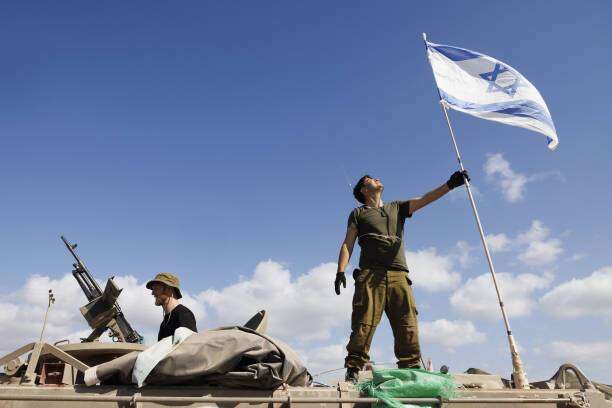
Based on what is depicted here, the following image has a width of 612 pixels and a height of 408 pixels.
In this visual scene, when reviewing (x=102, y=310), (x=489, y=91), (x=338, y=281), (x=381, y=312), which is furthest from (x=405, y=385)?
(x=102, y=310)

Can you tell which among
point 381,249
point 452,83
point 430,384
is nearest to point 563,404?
point 430,384

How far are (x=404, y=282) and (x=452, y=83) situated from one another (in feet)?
11.3

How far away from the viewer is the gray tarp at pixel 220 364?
2953 mm

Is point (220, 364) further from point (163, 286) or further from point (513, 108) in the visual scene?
point (513, 108)

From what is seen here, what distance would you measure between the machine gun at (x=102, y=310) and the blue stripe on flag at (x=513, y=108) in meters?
7.95

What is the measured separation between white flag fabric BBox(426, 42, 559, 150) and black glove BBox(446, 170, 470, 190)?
64.3 inches

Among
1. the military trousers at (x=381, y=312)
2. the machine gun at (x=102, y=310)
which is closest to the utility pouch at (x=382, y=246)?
the military trousers at (x=381, y=312)

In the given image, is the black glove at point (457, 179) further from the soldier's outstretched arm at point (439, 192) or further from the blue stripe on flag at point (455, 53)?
the blue stripe on flag at point (455, 53)

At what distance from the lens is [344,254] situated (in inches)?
192

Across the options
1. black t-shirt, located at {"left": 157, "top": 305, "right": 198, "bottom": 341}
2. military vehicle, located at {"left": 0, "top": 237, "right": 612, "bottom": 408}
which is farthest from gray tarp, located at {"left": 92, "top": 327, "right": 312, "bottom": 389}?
black t-shirt, located at {"left": 157, "top": 305, "right": 198, "bottom": 341}

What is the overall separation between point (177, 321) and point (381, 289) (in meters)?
1.83

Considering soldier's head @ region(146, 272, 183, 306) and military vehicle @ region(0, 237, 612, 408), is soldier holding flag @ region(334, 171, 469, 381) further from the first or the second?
soldier's head @ region(146, 272, 183, 306)

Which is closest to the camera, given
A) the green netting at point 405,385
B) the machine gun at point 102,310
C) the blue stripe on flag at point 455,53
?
the green netting at point 405,385

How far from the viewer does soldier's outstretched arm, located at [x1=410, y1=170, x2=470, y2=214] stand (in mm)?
5039
